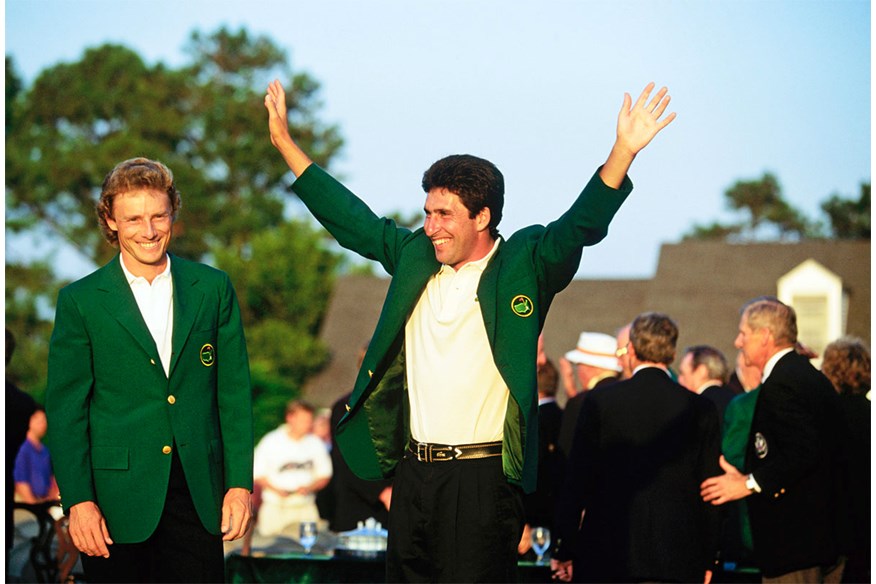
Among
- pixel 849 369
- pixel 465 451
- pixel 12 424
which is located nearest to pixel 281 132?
pixel 465 451

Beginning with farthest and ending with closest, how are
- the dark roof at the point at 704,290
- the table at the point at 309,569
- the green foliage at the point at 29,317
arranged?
1. the green foliage at the point at 29,317
2. the dark roof at the point at 704,290
3. the table at the point at 309,569

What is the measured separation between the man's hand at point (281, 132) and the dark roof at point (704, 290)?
87.8ft

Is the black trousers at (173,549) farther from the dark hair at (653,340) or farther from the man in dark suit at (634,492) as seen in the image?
the dark hair at (653,340)

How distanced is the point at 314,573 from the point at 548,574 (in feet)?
4.07

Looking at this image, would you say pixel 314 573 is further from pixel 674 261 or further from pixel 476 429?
pixel 674 261

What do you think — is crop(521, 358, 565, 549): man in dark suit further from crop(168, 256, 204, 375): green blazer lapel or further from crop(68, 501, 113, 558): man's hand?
crop(68, 501, 113, 558): man's hand

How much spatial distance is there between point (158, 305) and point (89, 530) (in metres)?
0.81

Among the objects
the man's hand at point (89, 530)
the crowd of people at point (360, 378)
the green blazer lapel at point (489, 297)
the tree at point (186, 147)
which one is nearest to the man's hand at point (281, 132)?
the crowd of people at point (360, 378)

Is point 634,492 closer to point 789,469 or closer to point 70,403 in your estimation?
point 789,469

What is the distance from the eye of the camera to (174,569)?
463 centimetres

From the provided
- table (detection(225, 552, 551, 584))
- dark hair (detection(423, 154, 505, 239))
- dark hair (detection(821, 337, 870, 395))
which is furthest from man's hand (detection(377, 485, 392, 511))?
dark hair (detection(423, 154, 505, 239))

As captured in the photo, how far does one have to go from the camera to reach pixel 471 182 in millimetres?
4828

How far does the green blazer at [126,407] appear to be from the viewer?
4.56 m

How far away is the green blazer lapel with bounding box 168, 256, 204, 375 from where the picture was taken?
4.67 metres
